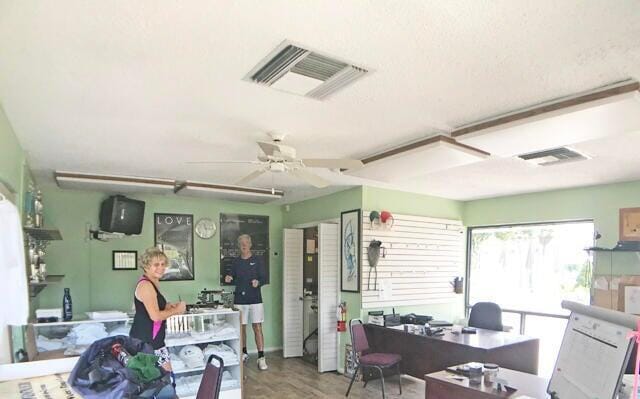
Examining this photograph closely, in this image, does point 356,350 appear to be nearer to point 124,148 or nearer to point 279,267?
point 279,267

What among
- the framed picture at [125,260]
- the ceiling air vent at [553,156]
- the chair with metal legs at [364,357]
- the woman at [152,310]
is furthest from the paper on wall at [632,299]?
the framed picture at [125,260]

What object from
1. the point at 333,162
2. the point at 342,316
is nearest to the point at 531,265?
the point at 342,316

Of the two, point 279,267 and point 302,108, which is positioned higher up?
point 302,108

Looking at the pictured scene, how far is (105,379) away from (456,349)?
11.4ft

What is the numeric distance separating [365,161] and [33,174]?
3.92 meters

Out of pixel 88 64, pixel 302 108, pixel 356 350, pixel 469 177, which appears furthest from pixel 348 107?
pixel 356 350

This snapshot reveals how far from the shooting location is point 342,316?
5.70 meters

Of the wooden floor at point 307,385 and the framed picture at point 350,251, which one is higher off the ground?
the framed picture at point 350,251

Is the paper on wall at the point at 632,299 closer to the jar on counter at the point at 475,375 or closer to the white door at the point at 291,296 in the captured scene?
the jar on counter at the point at 475,375

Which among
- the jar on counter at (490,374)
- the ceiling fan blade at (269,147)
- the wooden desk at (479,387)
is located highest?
the ceiling fan blade at (269,147)

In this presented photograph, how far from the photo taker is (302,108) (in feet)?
9.16

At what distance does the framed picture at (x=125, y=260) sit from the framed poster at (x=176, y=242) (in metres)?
0.36

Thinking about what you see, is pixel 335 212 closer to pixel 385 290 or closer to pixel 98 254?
pixel 385 290

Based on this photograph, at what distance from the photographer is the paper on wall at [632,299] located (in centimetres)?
452
